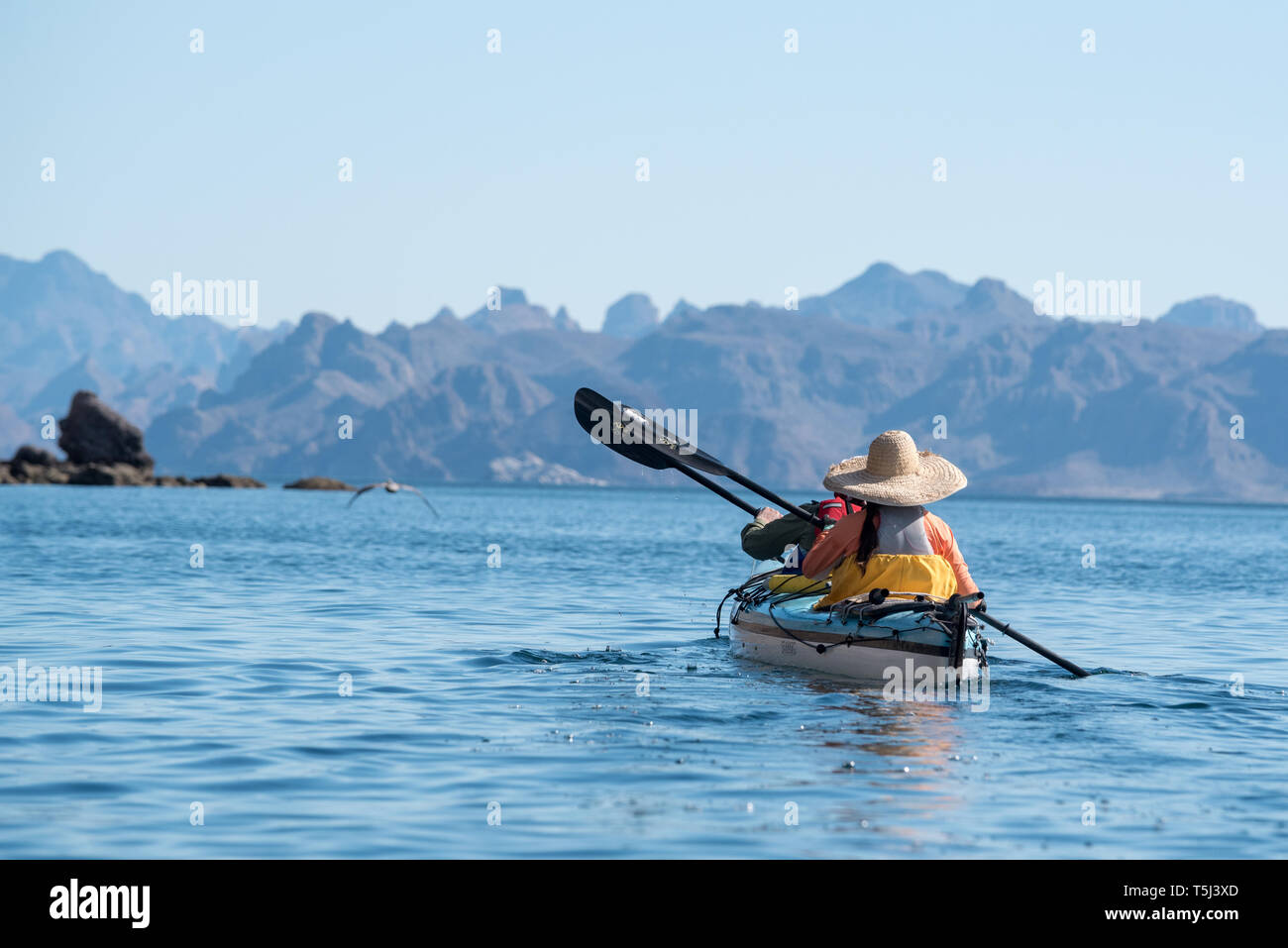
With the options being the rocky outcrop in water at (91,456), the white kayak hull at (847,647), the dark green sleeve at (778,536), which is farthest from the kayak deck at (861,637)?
the rocky outcrop in water at (91,456)

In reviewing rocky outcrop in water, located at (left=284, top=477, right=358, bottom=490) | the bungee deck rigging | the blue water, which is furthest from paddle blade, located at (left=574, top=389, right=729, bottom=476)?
rocky outcrop in water, located at (left=284, top=477, right=358, bottom=490)

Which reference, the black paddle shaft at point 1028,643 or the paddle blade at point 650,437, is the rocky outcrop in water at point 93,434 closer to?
the paddle blade at point 650,437

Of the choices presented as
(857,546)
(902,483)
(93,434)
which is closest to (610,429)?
(857,546)

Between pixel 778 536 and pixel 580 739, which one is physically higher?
pixel 778 536

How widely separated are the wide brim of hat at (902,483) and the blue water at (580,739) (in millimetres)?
2200

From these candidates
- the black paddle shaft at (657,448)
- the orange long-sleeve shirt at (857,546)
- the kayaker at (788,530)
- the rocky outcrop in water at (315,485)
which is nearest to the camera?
the orange long-sleeve shirt at (857,546)

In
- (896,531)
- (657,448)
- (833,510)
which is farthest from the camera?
(657,448)

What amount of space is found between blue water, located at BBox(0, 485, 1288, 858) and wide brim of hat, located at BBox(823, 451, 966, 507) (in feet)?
Answer: 7.22

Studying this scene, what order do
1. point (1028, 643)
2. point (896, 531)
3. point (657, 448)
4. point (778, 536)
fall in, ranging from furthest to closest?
point (657, 448) < point (778, 536) < point (1028, 643) < point (896, 531)

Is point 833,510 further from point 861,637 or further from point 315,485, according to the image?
point 315,485

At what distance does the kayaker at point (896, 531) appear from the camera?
1639 cm

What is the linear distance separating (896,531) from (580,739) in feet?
16.2

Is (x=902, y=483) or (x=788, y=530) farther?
(x=788, y=530)

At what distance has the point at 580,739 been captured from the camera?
13.5 meters
